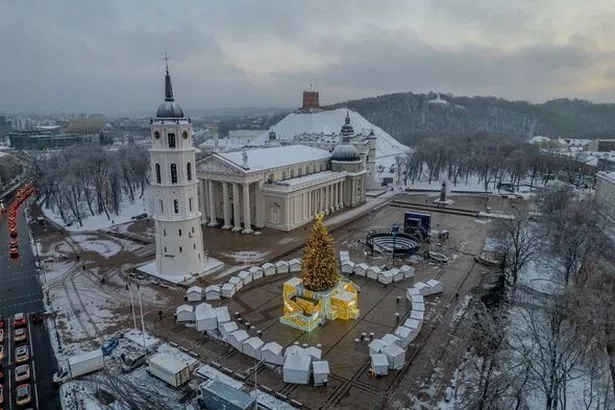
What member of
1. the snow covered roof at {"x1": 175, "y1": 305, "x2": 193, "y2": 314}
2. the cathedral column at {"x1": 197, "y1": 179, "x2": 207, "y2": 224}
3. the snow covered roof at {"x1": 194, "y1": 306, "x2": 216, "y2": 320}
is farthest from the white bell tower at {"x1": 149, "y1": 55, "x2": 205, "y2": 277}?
the cathedral column at {"x1": 197, "y1": 179, "x2": 207, "y2": 224}

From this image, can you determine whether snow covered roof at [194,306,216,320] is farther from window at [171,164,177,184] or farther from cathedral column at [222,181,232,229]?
cathedral column at [222,181,232,229]

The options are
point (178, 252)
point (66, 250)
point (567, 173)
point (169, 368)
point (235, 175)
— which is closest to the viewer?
point (169, 368)

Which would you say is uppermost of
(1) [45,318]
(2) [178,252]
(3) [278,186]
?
(3) [278,186]

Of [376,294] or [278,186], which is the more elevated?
[278,186]

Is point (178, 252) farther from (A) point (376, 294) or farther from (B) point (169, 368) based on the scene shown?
(A) point (376, 294)

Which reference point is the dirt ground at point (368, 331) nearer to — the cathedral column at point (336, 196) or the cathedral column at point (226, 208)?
the cathedral column at point (226, 208)

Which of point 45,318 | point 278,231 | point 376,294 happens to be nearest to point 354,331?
point 376,294

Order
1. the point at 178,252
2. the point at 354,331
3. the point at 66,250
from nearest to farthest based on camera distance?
the point at 354,331 → the point at 178,252 → the point at 66,250
